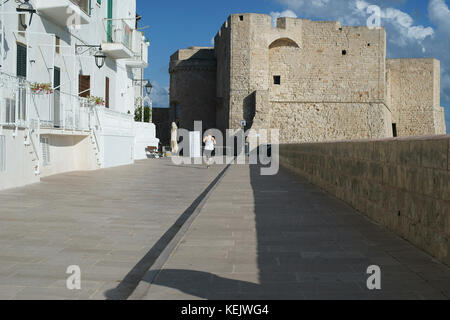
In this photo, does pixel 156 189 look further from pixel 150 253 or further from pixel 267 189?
pixel 150 253

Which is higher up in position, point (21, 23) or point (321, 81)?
point (321, 81)

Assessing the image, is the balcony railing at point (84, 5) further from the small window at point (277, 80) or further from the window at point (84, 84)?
the small window at point (277, 80)

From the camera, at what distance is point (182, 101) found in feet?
158

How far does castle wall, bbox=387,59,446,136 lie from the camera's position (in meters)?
48.2

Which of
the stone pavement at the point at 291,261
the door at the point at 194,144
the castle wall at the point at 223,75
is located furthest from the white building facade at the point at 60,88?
the castle wall at the point at 223,75

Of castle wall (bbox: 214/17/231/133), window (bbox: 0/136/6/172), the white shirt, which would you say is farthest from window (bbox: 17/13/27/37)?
castle wall (bbox: 214/17/231/133)

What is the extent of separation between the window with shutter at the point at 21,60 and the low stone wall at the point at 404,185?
8.68 meters

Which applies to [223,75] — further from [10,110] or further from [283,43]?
[10,110]

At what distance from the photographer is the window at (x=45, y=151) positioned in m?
13.5

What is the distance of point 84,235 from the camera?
5.89 m

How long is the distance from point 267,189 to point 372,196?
15.4 feet

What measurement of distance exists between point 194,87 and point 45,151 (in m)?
34.8

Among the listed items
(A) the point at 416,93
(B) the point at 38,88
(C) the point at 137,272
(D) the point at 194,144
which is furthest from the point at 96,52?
(A) the point at 416,93

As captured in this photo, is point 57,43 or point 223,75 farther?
point 223,75
